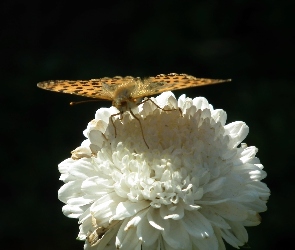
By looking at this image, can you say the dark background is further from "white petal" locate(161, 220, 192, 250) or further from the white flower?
"white petal" locate(161, 220, 192, 250)

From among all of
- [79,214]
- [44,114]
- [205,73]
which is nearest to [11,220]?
[44,114]

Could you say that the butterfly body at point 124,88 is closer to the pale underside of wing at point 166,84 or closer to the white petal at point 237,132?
the pale underside of wing at point 166,84

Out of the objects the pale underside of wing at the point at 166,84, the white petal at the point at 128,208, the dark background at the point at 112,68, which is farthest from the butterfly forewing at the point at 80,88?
the dark background at the point at 112,68

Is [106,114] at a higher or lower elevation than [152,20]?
lower

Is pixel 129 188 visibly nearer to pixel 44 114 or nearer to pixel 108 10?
pixel 44 114

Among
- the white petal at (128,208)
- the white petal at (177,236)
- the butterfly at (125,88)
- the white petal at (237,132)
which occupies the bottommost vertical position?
the white petal at (177,236)

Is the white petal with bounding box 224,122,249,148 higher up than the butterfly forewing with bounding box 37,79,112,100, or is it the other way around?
the butterfly forewing with bounding box 37,79,112,100

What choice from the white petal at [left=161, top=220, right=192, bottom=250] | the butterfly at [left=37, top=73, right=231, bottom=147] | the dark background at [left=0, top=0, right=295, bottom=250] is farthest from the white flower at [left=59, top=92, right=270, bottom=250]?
the dark background at [left=0, top=0, right=295, bottom=250]
